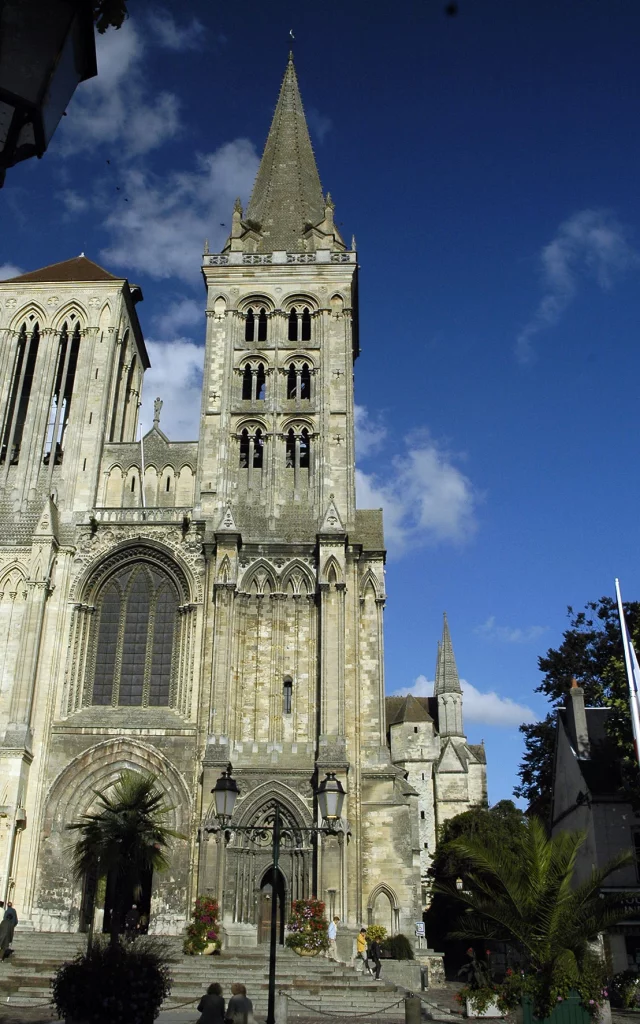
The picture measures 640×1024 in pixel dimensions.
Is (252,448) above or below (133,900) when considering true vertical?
above

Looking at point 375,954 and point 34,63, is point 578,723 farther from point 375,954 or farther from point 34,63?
point 34,63

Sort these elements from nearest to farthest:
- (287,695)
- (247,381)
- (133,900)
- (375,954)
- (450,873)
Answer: (375,954)
(133,900)
(287,695)
(247,381)
(450,873)

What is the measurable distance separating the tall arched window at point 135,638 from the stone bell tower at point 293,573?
2012mm

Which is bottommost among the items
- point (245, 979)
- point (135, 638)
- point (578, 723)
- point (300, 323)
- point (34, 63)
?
point (245, 979)

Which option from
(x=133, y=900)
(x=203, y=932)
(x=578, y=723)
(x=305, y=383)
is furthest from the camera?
(x=305, y=383)

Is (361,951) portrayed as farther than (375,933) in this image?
No

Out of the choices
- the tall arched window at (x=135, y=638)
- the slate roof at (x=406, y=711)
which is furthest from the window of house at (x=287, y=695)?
the slate roof at (x=406, y=711)

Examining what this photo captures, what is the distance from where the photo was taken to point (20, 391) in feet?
111

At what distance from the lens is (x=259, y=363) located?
34.6 meters

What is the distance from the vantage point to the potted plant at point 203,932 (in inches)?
918

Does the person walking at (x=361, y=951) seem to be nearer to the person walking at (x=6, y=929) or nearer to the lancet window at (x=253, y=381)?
the person walking at (x=6, y=929)

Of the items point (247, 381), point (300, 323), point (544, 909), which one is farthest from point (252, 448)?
point (544, 909)

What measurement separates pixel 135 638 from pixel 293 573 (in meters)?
5.42

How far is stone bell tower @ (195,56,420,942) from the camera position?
2694 cm
